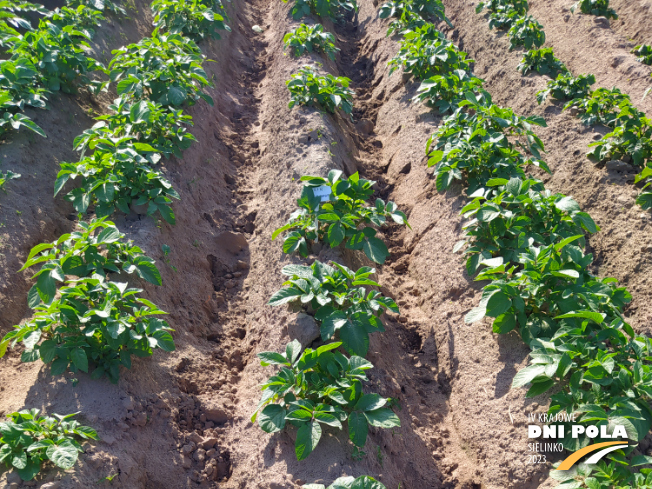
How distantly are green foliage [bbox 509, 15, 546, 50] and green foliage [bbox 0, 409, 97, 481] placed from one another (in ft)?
21.0

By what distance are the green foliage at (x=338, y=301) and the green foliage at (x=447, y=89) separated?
2.60 m

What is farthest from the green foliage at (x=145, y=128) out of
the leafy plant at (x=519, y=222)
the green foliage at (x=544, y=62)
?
the green foliage at (x=544, y=62)

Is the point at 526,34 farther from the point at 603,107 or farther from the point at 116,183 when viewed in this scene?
the point at 116,183

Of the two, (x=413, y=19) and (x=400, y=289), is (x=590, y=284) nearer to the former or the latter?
(x=400, y=289)

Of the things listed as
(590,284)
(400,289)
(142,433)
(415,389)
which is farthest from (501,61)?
(142,433)

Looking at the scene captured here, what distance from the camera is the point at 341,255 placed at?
3.48 metres

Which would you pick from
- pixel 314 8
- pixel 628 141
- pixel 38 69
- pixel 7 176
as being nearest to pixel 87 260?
pixel 7 176

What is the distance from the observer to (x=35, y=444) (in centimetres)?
213

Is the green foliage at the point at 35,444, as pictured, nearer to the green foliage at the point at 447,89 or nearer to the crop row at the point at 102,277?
the crop row at the point at 102,277

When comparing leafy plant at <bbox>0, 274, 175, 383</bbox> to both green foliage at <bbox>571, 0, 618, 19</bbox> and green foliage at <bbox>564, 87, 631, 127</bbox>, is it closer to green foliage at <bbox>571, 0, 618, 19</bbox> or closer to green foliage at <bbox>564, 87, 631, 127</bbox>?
green foliage at <bbox>564, 87, 631, 127</bbox>

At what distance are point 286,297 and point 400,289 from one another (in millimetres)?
1290

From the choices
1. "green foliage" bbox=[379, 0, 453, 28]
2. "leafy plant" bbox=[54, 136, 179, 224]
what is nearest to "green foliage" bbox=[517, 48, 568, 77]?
"green foliage" bbox=[379, 0, 453, 28]

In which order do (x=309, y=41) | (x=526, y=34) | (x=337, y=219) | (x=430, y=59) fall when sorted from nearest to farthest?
(x=337, y=219) → (x=430, y=59) → (x=526, y=34) → (x=309, y=41)

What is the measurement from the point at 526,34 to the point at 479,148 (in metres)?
3.16
